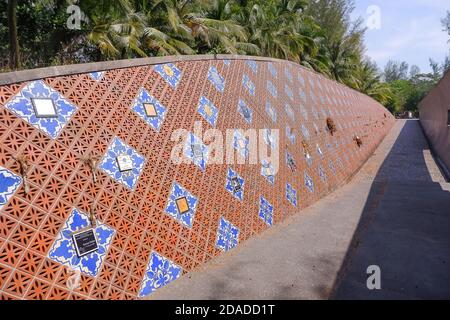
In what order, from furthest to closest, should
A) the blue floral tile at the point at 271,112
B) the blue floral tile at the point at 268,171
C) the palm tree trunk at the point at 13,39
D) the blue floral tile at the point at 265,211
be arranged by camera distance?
the palm tree trunk at the point at 13,39
the blue floral tile at the point at 271,112
the blue floral tile at the point at 268,171
the blue floral tile at the point at 265,211

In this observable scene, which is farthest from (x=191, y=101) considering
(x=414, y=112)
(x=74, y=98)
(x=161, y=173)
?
(x=414, y=112)

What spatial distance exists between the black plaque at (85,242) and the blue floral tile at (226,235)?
2193 millimetres

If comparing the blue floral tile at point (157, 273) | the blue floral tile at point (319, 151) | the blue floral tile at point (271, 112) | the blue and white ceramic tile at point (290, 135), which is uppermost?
the blue floral tile at point (271, 112)

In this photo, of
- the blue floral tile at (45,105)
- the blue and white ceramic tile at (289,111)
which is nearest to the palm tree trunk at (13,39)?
the blue floral tile at (45,105)

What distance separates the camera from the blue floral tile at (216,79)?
7.31m

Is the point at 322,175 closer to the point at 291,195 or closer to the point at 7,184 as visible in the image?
the point at 291,195

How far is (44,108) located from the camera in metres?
4.18

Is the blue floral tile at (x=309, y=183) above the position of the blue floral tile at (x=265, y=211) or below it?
below

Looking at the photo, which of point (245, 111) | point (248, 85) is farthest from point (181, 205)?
point (248, 85)

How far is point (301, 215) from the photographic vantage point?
8234 millimetres

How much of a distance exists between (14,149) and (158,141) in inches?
82.1

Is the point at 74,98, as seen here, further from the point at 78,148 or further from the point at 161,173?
the point at 161,173

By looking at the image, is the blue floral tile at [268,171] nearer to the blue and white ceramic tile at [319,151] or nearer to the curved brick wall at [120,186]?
the curved brick wall at [120,186]
